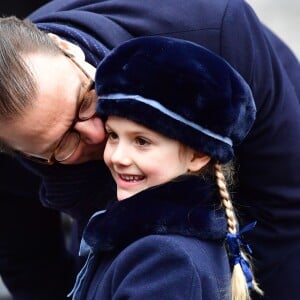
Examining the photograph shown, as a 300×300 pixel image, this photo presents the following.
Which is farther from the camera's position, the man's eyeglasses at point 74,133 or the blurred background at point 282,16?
the blurred background at point 282,16

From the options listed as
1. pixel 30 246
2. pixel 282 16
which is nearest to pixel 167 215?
pixel 30 246

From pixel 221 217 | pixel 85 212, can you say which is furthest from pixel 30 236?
pixel 221 217

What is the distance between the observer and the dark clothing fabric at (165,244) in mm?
1575

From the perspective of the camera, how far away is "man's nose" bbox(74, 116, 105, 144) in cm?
176

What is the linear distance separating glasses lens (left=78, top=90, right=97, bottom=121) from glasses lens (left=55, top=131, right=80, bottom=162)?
2.0 inches

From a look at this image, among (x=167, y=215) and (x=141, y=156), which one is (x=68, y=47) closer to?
(x=141, y=156)

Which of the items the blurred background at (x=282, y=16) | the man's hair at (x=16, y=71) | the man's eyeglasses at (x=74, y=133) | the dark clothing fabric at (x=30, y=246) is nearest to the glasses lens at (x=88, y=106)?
the man's eyeglasses at (x=74, y=133)

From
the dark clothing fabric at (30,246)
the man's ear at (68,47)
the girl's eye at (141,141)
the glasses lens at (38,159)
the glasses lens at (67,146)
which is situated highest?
the man's ear at (68,47)

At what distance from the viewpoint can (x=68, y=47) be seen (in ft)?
6.02

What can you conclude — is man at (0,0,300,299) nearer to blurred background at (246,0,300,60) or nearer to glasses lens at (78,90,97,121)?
glasses lens at (78,90,97,121)

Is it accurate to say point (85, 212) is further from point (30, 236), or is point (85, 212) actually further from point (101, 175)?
point (30, 236)

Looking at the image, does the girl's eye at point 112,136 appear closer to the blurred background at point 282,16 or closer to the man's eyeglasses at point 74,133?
the man's eyeglasses at point 74,133

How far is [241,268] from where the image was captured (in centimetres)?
172

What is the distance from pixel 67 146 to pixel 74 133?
5 cm
